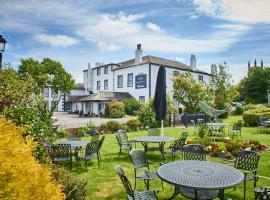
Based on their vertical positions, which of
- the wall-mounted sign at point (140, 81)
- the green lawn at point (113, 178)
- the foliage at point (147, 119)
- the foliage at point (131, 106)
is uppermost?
the wall-mounted sign at point (140, 81)

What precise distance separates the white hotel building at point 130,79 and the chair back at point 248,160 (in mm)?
28504

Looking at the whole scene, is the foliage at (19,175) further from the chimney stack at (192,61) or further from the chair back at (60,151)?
the chimney stack at (192,61)

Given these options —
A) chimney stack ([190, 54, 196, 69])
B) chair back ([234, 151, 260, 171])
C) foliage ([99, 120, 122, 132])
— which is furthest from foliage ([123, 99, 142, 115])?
chair back ([234, 151, 260, 171])

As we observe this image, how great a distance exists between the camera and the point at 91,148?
8922 millimetres

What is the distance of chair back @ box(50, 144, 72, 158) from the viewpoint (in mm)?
8323

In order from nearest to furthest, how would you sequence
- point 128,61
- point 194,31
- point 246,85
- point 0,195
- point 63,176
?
point 0,195
point 63,176
point 194,31
point 128,61
point 246,85

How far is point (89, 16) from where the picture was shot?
11.1m

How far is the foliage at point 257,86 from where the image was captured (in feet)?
176

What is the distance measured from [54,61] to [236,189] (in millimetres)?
50768

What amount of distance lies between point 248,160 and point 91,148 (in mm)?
5023

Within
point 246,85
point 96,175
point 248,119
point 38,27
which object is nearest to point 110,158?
point 96,175

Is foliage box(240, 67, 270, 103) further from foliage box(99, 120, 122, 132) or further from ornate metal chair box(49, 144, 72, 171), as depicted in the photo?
ornate metal chair box(49, 144, 72, 171)

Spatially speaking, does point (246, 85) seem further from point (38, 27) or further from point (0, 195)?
point (0, 195)

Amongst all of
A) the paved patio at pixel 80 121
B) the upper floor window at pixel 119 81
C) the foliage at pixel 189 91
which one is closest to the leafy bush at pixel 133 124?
the paved patio at pixel 80 121
